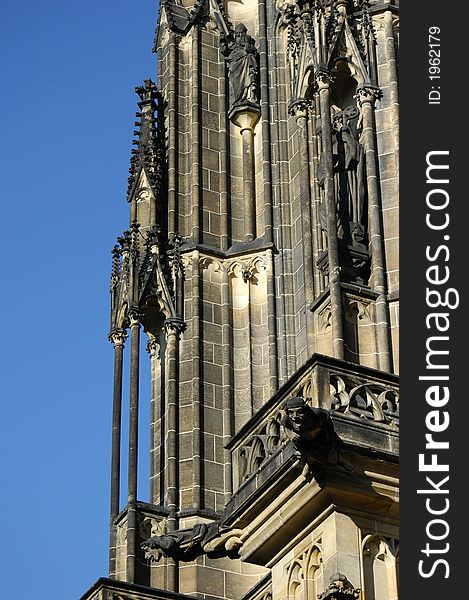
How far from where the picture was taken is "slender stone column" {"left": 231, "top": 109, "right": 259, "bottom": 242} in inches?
862

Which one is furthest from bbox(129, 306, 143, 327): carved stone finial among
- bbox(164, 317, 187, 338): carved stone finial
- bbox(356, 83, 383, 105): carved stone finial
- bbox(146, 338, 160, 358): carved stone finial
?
bbox(356, 83, 383, 105): carved stone finial

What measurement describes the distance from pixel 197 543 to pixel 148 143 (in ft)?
24.1

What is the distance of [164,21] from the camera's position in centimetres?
2380

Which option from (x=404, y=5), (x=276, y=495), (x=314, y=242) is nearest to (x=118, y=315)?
(x=314, y=242)

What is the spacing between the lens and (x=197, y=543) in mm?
16578

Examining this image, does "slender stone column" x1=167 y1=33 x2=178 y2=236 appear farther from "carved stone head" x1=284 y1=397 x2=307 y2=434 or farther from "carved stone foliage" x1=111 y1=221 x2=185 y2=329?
"carved stone head" x1=284 y1=397 x2=307 y2=434

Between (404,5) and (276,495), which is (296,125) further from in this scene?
(404,5)

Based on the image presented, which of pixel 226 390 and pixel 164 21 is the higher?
pixel 164 21

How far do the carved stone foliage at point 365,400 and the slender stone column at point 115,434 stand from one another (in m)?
5.84

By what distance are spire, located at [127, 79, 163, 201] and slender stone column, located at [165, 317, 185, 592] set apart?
79.4 inches

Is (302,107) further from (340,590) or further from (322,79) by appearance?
(340,590)

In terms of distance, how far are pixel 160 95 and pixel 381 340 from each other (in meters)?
6.46

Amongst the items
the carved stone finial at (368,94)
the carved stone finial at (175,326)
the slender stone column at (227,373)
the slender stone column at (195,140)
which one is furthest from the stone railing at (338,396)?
the slender stone column at (195,140)

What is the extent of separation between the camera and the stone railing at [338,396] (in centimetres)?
Result: 1473
